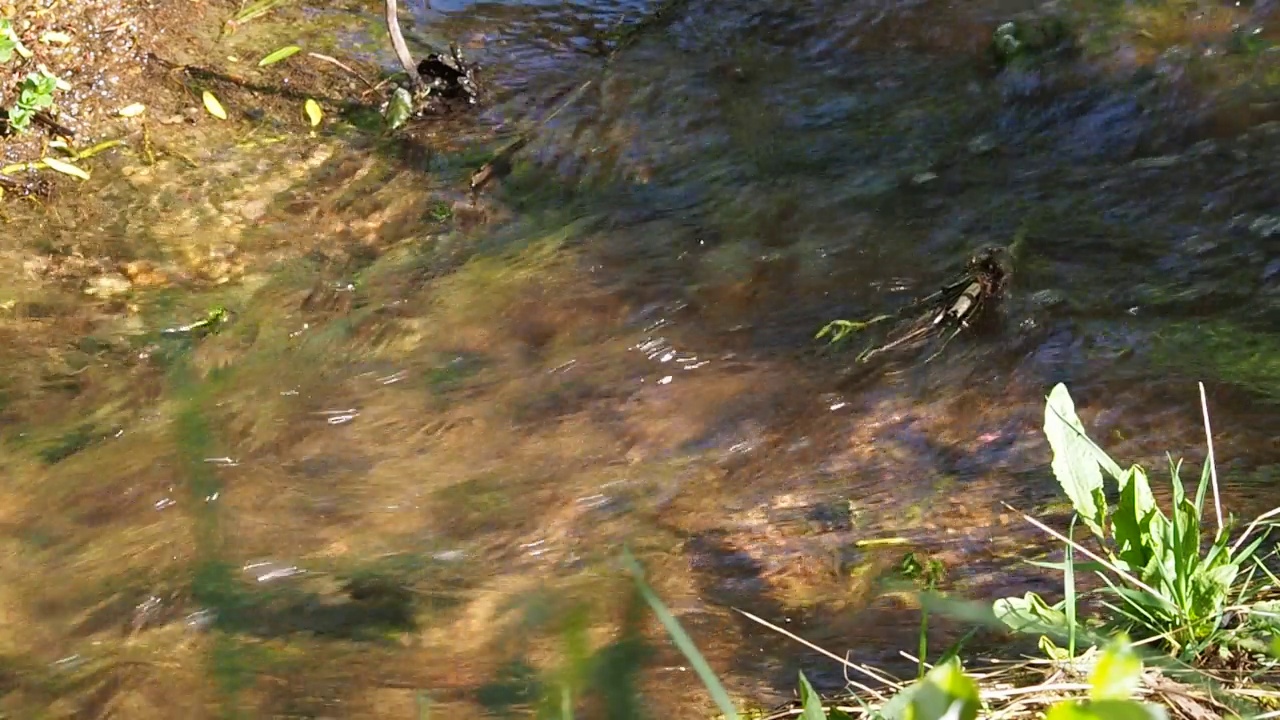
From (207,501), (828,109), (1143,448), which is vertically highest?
(828,109)

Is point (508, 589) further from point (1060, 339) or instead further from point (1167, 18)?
point (1167, 18)

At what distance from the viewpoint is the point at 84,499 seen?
2807mm

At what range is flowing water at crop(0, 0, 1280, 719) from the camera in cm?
228

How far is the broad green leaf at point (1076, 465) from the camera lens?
5.53 feet

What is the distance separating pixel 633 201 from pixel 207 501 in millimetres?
1877

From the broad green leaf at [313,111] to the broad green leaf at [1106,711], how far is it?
4.31 metres

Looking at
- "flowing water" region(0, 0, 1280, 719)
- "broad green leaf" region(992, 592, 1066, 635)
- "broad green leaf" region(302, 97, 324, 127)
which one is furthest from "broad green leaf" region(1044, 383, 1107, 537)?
"broad green leaf" region(302, 97, 324, 127)

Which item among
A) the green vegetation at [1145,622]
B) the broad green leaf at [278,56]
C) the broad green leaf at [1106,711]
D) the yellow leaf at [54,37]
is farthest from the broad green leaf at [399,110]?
the broad green leaf at [1106,711]

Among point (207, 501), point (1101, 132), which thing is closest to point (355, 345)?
point (207, 501)

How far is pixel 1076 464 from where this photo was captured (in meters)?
1.70

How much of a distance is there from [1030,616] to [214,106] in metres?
3.98

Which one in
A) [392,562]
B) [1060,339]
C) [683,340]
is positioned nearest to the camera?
[392,562]

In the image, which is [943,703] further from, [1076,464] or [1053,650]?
[1076,464]

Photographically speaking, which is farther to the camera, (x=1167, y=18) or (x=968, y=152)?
(x=1167, y=18)
